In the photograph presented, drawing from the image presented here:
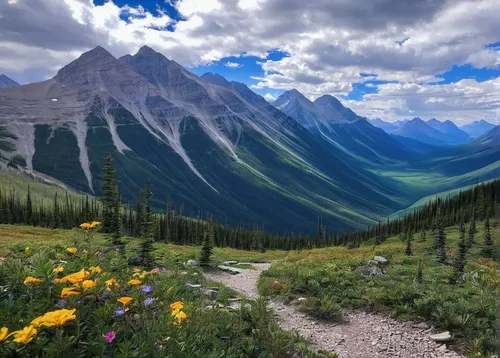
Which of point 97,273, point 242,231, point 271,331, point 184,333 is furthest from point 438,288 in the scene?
point 242,231

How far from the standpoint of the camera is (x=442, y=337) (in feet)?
34.1

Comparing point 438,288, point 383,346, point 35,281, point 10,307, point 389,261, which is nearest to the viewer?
point 10,307

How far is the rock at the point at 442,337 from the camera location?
10320mm

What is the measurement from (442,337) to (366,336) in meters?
2.28

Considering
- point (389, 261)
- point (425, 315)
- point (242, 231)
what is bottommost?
point (242, 231)

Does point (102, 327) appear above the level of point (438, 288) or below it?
above

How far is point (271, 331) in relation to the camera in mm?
9641

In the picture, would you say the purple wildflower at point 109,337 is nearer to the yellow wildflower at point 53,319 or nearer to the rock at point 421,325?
the yellow wildflower at point 53,319

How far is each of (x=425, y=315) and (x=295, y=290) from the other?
6.20 m

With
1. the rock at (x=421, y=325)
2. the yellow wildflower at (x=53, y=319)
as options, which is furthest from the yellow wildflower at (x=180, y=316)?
the rock at (x=421, y=325)

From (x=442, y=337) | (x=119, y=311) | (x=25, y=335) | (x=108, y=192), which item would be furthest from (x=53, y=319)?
(x=108, y=192)

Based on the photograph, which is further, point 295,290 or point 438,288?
point 295,290

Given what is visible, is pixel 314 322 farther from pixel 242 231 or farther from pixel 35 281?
pixel 242 231

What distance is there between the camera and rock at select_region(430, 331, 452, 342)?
10.3 meters
